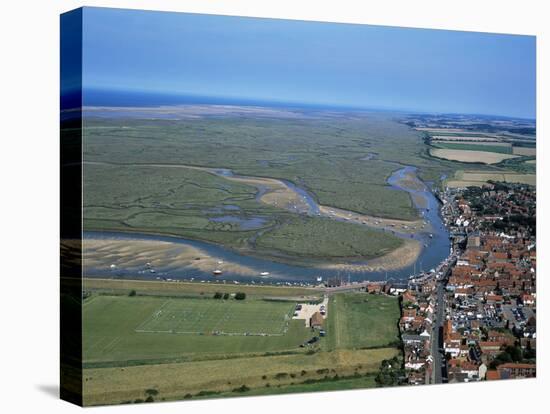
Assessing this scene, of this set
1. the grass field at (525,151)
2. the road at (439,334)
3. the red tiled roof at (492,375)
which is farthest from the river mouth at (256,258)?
the red tiled roof at (492,375)

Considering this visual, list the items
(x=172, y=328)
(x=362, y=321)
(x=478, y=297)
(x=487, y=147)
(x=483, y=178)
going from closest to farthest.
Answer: (x=172, y=328) → (x=362, y=321) → (x=478, y=297) → (x=483, y=178) → (x=487, y=147)

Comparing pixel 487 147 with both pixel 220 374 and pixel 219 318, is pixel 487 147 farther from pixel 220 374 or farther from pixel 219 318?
pixel 220 374

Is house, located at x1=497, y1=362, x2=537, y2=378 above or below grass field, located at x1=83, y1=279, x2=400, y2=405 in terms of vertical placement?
below

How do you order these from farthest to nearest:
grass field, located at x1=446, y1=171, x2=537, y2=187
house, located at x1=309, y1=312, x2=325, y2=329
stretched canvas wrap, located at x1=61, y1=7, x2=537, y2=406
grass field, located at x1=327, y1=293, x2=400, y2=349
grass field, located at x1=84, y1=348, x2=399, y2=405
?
grass field, located at x1=446, y1=171, x2=537, y2=187, grass field, located at x1=327, y1=293, x2=400, y2=349, house, located at x1=309, y1=312, x2=325, y2=329, stretched canvas wrap, located at x1=61, y1=7, x2=537, y2=406, grass field, located at x1=84, y1=348, x2=399, y2=405

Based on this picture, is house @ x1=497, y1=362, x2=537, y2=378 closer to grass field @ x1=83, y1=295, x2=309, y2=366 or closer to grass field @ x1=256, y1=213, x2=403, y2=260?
grass field @ x1=256, y1=213, x2=403, y2=260

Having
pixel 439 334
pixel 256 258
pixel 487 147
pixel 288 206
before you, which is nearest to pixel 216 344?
pixel 256 258

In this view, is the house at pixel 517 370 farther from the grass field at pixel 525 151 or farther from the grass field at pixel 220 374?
the grass field at pixel 525 151

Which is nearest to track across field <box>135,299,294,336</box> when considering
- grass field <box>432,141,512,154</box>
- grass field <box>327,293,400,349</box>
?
grass field <box>327,293,400,349</box>
